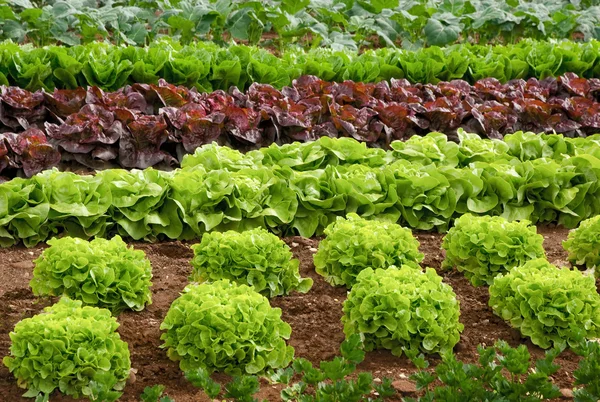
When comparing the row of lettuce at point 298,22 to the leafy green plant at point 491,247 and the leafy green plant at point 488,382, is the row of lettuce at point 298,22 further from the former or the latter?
the leafy green plant at point 488,382

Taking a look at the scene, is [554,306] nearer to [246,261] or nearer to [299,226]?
[246,261]

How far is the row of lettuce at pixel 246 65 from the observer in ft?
29.3

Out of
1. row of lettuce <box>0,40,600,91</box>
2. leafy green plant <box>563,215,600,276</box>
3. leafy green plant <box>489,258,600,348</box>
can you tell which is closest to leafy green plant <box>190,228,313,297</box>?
leafy green plant <box>489,258,600,348</box>

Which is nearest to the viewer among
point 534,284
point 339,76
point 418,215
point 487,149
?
point 534,284

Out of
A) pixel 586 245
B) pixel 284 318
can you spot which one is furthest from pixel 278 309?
pixel 586 245

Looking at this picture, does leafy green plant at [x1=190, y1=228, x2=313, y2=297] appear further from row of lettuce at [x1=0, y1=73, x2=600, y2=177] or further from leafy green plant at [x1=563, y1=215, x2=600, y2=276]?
row of lettuce at [x1=0, y1=73, x2=600, y2=177]

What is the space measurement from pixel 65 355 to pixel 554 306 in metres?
2.50

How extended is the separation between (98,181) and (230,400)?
97.3 inches

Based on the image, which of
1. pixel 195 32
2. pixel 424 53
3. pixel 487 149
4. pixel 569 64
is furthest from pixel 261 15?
pixel 487 149

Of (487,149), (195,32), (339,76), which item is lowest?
(195,32)

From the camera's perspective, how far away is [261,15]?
42.5 ft

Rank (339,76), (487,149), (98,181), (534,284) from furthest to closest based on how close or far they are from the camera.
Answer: (339,76)
(487,149)
(98,181)
(534,284)

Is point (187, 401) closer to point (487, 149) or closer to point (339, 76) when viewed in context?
point (487, 149)

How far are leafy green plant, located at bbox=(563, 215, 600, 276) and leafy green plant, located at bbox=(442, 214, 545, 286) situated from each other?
1.06ft
